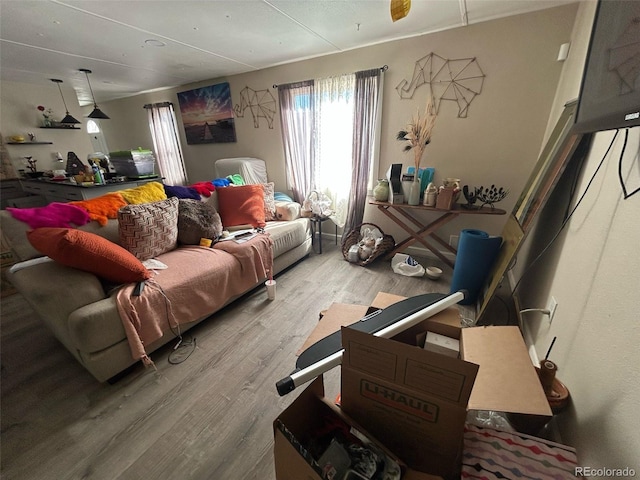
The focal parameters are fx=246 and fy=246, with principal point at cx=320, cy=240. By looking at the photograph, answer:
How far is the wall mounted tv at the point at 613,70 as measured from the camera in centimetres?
62

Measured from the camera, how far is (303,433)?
814mm

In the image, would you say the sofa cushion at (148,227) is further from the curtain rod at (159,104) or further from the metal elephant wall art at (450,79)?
the curtain rod at (159,104)

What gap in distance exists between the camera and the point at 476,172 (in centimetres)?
246

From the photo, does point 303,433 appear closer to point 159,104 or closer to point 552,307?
→ point 552,307

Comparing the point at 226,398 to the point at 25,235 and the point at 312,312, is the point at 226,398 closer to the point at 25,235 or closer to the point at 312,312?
the point at 312,312

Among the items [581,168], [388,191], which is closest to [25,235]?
[388,191]

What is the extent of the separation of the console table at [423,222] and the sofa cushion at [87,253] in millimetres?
2071

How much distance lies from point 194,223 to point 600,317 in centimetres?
244

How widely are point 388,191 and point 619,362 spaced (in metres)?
2.02

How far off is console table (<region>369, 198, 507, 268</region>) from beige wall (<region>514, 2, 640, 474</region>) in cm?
90

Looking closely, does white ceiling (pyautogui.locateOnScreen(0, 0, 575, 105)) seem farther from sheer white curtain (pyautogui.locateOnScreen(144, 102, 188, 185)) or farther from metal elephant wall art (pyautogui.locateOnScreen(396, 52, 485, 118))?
sheer white curtain (pyautogui.locateOnScreen(144, 102, 188, 185))

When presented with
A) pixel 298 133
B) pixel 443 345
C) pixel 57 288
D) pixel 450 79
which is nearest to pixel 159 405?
pixel 57 288

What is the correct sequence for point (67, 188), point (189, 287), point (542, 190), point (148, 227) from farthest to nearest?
1. point (67, 188)
2. point (148, 227)
3. point (189, 287)
4. point (542, 190)

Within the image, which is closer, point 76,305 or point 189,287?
point 76,305
